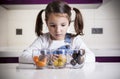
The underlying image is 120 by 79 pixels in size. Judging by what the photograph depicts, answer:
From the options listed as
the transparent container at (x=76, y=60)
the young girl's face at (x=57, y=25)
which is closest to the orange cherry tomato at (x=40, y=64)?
the transparent container at (x=76, y=60)

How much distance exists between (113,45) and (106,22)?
17 cm

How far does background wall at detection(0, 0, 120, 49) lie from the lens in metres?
1.59

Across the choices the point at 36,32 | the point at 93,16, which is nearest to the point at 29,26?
the point at 36,32

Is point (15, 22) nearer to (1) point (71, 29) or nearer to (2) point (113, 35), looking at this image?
(1) point (71, 29)

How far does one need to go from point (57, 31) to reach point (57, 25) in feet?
0.16

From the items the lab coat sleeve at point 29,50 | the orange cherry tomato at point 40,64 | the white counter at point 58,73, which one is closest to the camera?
the white counter at point 58,73

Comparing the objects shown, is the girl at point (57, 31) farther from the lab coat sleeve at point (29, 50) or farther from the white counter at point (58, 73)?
the white counter at point (58, 73)

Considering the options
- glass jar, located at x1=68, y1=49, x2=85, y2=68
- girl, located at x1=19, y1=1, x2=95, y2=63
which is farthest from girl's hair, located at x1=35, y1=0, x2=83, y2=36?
glass jar, located at x1=68, y1=49, x2=85, y2=68

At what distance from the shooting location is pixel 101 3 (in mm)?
1597

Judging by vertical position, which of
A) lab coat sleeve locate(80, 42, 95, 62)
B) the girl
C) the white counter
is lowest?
the white counter

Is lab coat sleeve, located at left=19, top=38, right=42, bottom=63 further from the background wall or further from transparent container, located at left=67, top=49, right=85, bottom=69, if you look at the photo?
transparent container, located at left=67, top=49, right=85, bottom=69

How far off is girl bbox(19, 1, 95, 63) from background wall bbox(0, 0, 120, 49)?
0.13 ft

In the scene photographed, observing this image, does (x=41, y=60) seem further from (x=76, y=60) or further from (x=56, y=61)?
(x=76, y=60)

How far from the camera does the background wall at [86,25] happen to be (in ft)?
5.23
